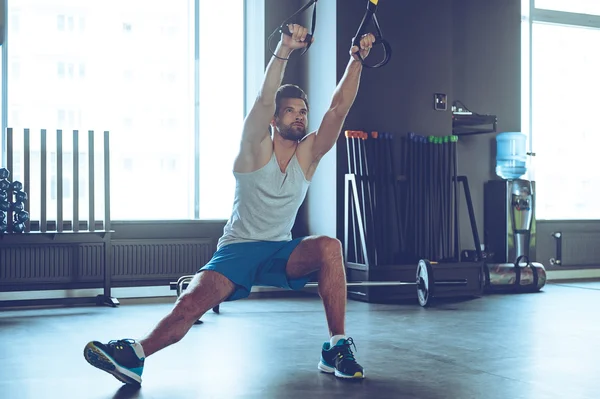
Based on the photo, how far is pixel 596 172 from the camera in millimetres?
7656

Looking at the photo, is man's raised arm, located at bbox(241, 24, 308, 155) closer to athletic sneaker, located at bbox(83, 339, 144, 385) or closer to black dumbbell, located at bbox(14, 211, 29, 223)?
athletic sneaker, located at bbox(83, 339, 144, 385)

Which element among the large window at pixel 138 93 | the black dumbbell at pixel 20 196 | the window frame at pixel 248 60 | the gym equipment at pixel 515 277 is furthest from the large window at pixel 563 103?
the black dumbbell at pixel 20 196

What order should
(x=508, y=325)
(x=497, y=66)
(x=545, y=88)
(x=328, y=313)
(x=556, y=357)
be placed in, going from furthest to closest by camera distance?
→ (x=545, y=88)
(x=497, y=66)
(x=508, y=325)
(x=556, y=357)
(x=328, y=313)

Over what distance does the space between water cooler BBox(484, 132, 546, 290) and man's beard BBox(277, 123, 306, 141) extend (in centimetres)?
338

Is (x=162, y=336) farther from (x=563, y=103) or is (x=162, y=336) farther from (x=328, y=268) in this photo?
(x=563, y=103)

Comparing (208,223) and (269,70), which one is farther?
(208,223)

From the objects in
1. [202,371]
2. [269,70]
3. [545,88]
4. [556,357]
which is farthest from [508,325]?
[545,88]

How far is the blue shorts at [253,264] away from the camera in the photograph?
281 centimetres

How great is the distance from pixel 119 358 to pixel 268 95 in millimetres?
1105

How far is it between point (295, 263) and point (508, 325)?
1.89 m

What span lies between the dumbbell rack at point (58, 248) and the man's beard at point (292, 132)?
106 inches

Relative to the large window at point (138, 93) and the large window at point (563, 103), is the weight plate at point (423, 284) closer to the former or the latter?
the large window at point (138, 93)

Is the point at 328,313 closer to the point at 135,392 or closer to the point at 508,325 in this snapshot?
the point at 135,392

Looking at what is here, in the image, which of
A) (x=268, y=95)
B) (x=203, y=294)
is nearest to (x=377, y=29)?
(x=268, y=95)
